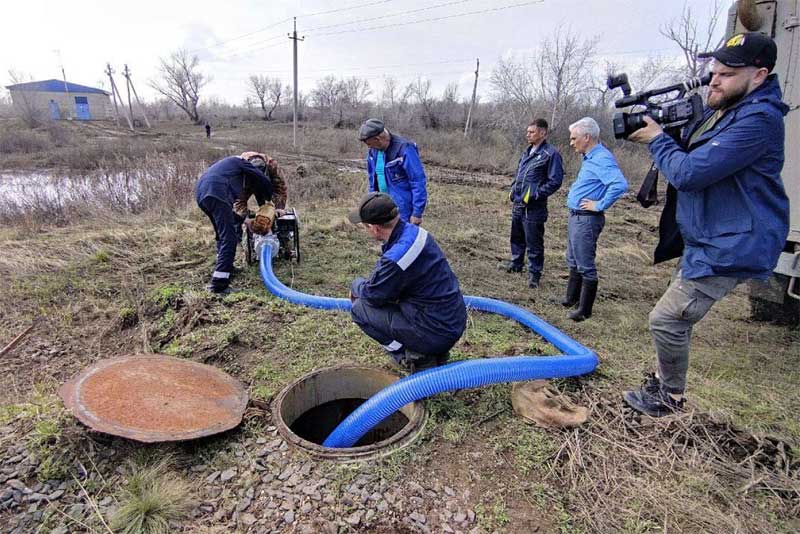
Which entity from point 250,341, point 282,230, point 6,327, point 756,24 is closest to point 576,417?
point 250,341

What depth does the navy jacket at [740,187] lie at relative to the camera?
1.85m

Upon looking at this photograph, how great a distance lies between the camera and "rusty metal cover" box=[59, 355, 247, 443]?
2.17 m

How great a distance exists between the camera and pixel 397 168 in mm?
4402

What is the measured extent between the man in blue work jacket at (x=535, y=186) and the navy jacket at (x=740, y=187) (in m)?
2.35

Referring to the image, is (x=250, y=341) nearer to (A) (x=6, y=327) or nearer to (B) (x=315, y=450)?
(B) (x=315, y=450)

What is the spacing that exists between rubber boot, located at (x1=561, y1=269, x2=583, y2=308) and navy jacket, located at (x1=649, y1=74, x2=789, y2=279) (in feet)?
7.01

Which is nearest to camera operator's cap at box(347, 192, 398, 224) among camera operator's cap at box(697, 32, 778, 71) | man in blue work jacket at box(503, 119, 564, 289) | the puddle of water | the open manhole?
the open manhole

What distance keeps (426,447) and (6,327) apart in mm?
4082

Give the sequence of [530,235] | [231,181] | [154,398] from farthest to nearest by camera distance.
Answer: [530,235], [231,181], [154,398]

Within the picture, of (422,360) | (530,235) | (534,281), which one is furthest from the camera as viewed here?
(534,281)

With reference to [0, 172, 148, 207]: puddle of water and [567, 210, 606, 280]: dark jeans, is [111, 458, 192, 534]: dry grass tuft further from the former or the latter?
[0, 172, 148, 207]: puddle of water

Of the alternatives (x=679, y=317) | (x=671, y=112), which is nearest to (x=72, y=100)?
(x=671, y=112)

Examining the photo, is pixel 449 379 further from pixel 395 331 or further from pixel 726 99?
pixel 726 99

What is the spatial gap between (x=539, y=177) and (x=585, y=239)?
102 cm
